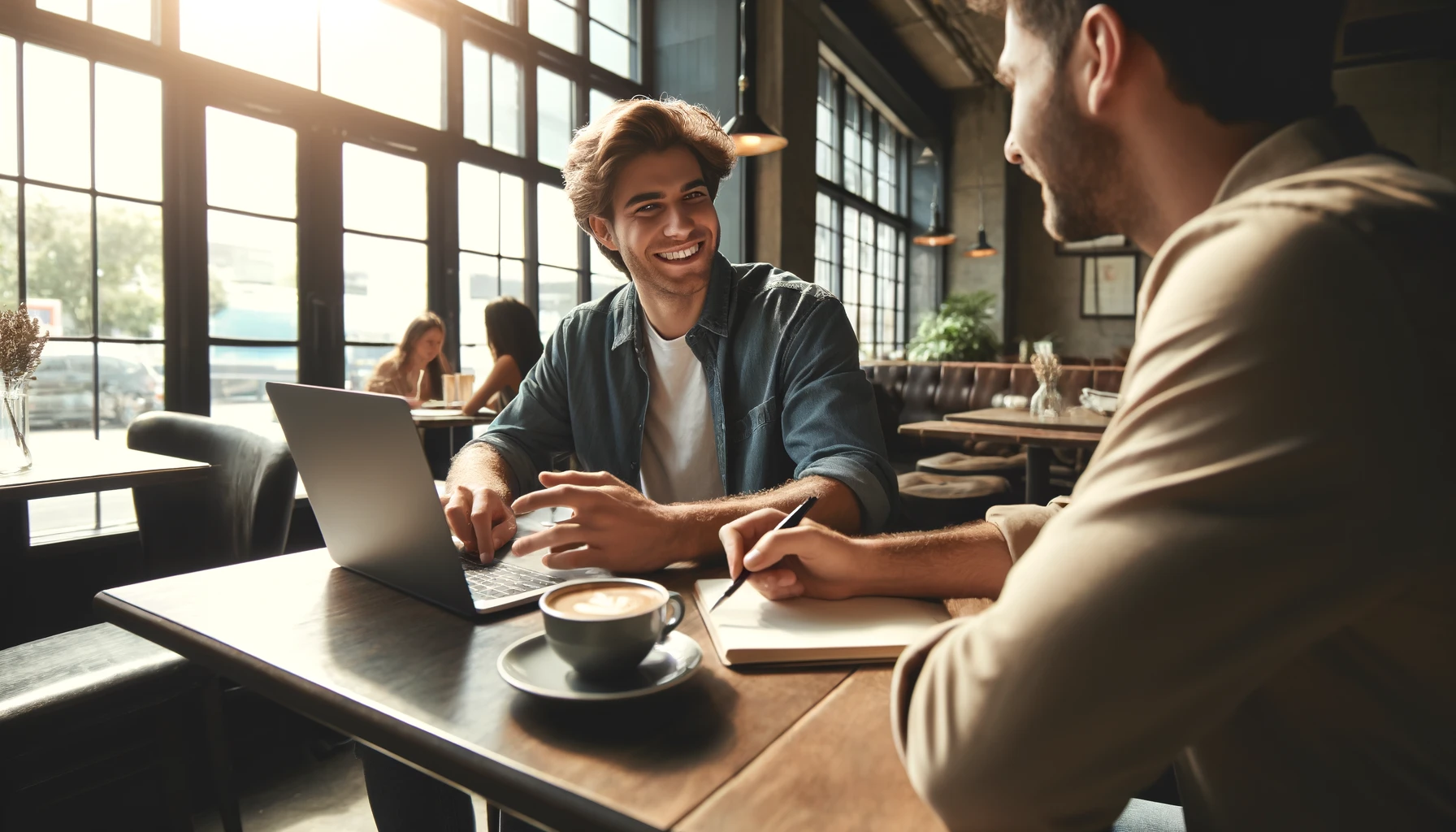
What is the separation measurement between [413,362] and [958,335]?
805 centimetres

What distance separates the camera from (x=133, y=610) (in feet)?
2.85

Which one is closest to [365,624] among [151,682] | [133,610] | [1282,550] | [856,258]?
[133,610]

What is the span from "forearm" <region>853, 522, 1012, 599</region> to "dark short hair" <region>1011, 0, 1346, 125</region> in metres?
0.50

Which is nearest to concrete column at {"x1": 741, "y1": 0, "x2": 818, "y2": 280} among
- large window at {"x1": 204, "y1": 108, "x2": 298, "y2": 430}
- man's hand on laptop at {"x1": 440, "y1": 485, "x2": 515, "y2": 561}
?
large window at {"x1": 204, "y1": 108, "x2": 298, "y2": 430}

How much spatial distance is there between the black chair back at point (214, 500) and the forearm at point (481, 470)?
1.62 ft

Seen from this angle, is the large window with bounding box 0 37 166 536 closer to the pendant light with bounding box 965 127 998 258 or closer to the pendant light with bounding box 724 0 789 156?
the pendant light with bounding box 724 0 789 156

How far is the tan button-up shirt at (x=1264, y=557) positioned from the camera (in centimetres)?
37

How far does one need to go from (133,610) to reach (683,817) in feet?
2.50

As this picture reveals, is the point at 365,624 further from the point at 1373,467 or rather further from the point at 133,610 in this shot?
the point at 1373,467

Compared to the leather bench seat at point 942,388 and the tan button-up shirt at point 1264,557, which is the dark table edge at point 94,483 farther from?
the leather bench seat at point 942,388

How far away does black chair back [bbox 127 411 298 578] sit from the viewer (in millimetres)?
1715

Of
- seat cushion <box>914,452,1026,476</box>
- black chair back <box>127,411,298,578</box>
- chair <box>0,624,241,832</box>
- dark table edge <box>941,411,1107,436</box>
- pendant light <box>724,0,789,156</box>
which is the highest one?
pendant light <box>724,0,789,156</box>

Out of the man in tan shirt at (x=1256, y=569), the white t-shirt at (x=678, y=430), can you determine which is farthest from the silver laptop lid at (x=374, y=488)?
the white t-shirt at (x=678, y=430)

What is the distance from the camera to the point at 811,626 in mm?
756
